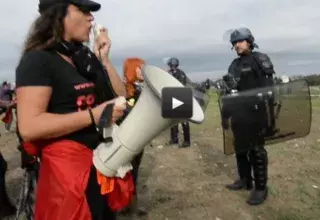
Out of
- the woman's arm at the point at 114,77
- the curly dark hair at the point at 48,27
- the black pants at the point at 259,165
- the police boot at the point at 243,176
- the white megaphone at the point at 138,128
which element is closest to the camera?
the white megaphone at the point at 138,128

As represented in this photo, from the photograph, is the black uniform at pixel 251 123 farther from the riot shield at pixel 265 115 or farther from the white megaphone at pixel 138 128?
the white megaphone at pixel 138 128

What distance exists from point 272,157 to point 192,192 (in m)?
2.40

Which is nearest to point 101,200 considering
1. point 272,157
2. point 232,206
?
point 232,206

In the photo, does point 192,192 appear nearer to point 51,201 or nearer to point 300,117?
point 300,117

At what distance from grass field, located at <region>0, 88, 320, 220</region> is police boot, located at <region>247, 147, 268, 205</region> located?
0.32 feet

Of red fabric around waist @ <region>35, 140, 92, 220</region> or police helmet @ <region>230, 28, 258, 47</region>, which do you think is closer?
red fabric around waist @ <region>35, 140, 92, 220</region>

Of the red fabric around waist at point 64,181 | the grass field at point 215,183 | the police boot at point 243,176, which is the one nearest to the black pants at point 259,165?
the police boot at point 243,176

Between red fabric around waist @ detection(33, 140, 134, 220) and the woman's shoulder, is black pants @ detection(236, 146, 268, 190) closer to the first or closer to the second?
red fabric around waist @ detection(33, 140, 134, 220)

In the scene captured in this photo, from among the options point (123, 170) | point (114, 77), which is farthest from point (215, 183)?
point (123, 170)

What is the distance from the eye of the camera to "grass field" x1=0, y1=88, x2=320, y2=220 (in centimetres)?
484

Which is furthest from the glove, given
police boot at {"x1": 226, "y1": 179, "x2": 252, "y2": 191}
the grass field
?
police boot at {"x1": 226, "y1": 179, "x2": 252, "y2": 191}

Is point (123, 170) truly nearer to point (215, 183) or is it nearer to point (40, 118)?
point (40, 118)
